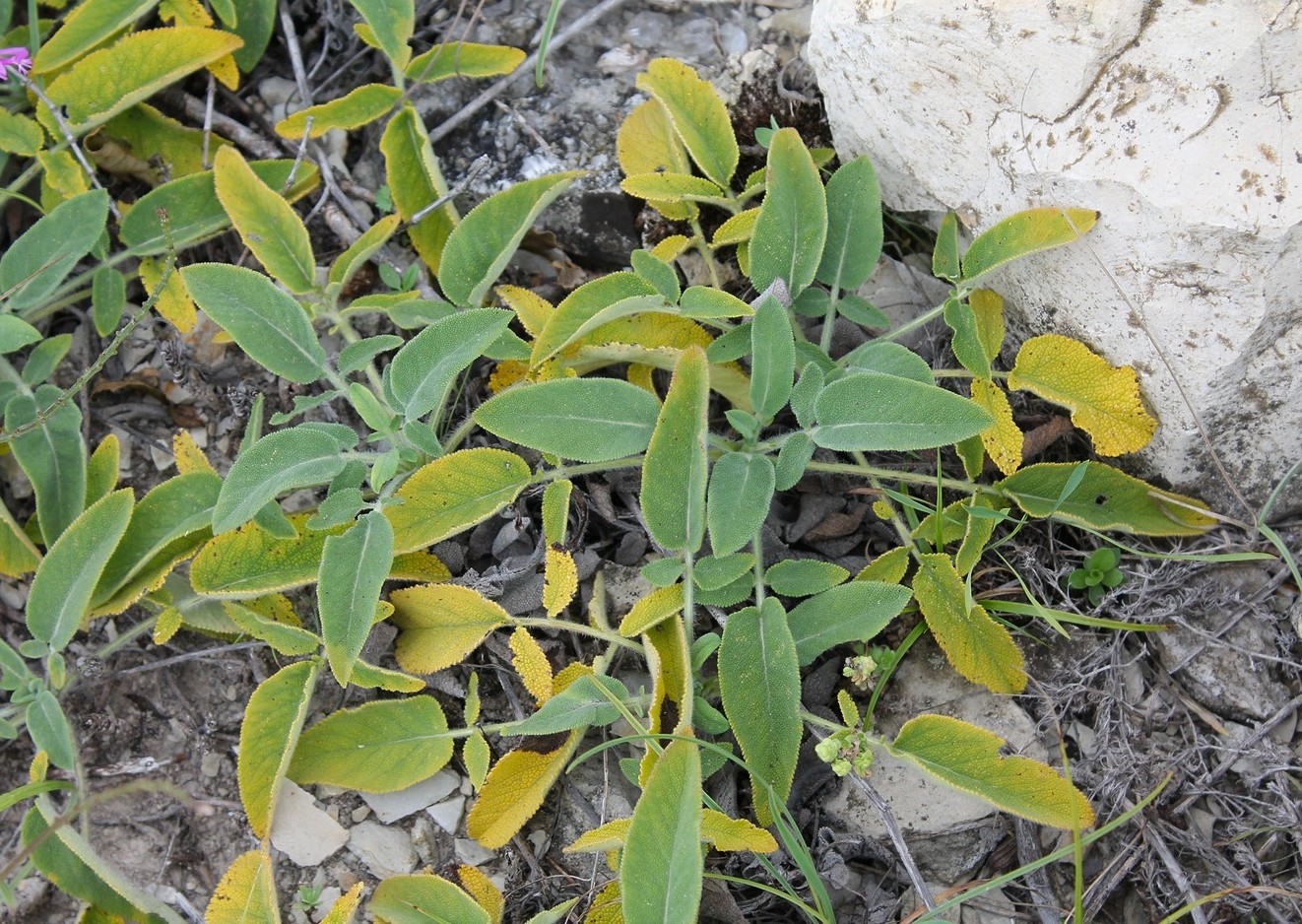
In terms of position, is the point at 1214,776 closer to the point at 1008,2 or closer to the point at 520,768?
the point at 520,768

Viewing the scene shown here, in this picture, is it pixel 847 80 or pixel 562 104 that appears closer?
pixel 847 80

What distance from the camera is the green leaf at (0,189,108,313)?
219 centimetres

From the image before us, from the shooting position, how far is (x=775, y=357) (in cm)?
196

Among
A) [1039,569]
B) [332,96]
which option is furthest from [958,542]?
[332,96]

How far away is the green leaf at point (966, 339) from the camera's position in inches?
81.2

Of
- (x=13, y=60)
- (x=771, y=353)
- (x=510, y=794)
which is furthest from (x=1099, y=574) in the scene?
(x=13, y=60)

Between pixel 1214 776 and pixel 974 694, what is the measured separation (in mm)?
455

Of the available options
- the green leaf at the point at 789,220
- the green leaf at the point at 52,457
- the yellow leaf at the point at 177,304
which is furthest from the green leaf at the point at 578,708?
the yellow leaf at the point at 177,304

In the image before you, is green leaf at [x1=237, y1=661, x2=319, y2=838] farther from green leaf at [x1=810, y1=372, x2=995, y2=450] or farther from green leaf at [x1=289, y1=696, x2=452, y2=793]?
green leaf at [x1=810, y1=372, x2=995, y2=450]

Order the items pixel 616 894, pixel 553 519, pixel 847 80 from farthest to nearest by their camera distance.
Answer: pixel 847 80, pixel 553 519, pixel 616 894

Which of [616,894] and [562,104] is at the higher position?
[562,104]

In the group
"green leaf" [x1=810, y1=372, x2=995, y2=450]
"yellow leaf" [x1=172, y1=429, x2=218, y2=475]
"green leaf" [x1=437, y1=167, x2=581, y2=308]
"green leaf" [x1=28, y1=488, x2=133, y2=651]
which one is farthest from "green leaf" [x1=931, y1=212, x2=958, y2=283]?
"green leaf" [x1=28, y1=488, x2=133, y2=651]

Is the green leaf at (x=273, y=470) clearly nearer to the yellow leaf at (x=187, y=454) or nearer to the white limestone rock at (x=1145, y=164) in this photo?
the yellow leaf at (x=187, y=454)

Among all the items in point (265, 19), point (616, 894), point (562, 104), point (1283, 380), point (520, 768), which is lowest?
point (616, 894)
